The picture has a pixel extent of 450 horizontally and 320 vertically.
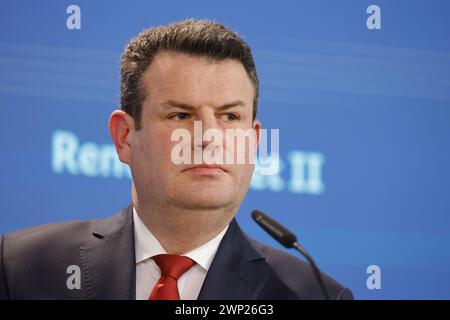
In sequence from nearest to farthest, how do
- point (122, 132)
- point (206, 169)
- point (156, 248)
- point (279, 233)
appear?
point (279, 233) → point (206, 169) → point (156, 248) → point (122, 132)

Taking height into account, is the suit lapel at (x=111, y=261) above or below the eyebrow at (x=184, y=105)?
below

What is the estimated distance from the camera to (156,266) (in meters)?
2.55

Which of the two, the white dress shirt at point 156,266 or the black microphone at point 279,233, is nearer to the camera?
the black microphone at point 279,233

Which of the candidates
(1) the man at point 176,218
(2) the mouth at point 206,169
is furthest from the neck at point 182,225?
(2) the mouth at point 206,169

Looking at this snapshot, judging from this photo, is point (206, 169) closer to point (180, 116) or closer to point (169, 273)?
point (180, 116)

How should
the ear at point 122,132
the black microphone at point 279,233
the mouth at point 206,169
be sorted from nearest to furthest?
1. the black microphone at point 279,233
2. the mouth at point 206,169
3. the ear at point 122,132

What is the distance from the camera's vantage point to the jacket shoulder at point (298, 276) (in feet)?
8.38

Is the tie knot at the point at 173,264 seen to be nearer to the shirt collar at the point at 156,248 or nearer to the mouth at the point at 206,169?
the shirt collar at the point at 156,248

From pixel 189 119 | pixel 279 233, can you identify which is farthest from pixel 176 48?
pixel 279 233

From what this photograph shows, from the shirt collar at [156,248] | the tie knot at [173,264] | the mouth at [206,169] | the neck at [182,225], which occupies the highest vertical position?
the mouth at [206,169]

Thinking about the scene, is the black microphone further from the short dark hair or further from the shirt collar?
the short dark hair

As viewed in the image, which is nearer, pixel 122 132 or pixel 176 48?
pixel 176 48

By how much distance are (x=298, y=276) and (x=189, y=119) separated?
58cm

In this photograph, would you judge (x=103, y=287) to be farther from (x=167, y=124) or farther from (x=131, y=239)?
(x=167, y=124)
